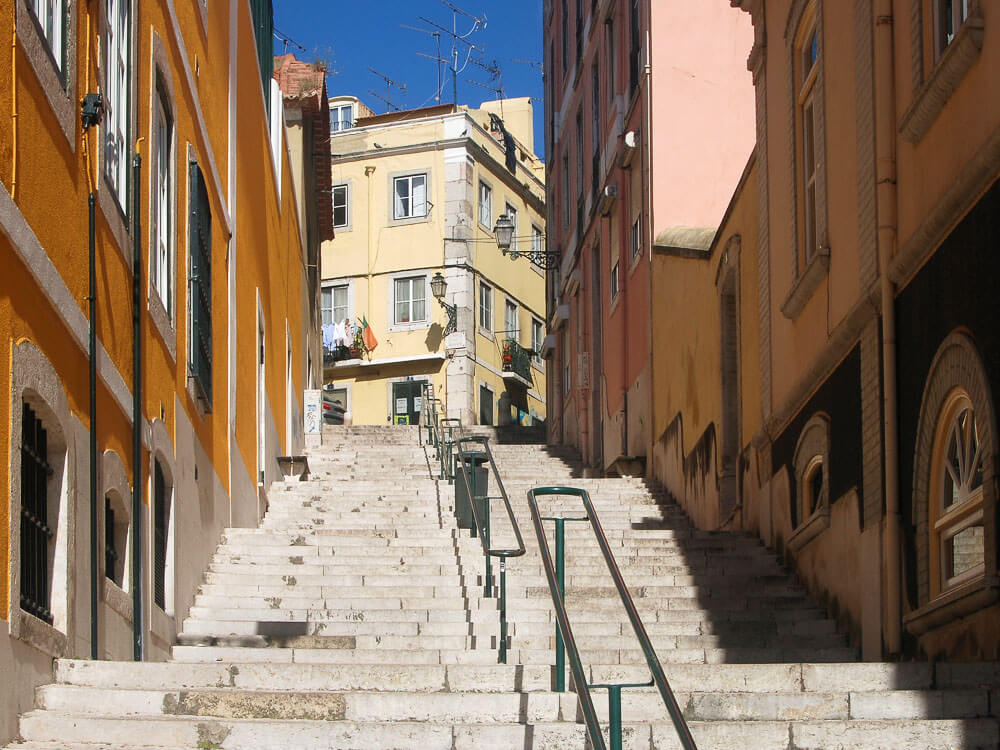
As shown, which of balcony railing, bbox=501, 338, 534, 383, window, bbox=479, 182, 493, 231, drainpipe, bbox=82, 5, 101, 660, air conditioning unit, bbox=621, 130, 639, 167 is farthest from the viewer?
balcony railing, bbox=501, 338, 534, 383

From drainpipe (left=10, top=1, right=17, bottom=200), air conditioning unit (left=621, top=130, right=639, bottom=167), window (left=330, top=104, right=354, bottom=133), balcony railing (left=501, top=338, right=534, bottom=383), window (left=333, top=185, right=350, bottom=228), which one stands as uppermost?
window (left=330, top=104, right=354, bottom=133)

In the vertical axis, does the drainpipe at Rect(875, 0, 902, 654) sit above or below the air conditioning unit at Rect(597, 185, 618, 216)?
below

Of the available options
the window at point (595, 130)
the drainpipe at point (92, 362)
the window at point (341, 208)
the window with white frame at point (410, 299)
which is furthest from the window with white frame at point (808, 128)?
the window at point (341, 208)

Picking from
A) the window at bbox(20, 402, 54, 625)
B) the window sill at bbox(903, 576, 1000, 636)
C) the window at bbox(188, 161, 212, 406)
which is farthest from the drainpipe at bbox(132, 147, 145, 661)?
the window sill at bbox(903, 576, 1000, 636)

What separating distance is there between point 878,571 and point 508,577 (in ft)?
10.7

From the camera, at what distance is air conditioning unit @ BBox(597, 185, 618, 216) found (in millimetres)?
24297

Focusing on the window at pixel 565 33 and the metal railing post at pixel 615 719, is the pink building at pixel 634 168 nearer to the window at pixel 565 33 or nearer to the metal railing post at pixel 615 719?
the window at pixel 565 33

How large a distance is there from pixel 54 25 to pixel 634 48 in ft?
54.5

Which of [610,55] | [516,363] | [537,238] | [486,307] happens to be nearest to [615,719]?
[610,55]

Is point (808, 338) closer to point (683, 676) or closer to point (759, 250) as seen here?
point (759, 250)

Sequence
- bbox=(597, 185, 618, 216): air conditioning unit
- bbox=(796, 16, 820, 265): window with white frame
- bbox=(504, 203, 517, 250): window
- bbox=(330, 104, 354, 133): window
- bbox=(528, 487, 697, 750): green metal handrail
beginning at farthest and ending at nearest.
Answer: bbox=(330, 104, 354, 133): window, bbox=(504, 203, 517, 250): window, bbox=(597, 185, 618, 216): air conditioning unit, bbox=(796, 16, 820, 265): window with white frame, bbox=(528, 487, 697, 750): green metal handrail

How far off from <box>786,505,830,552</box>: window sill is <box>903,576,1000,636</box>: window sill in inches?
84.1

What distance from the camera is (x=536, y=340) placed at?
45094 millimetres

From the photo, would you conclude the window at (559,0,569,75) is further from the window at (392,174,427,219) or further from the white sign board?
the window at (392,174,427,219)
